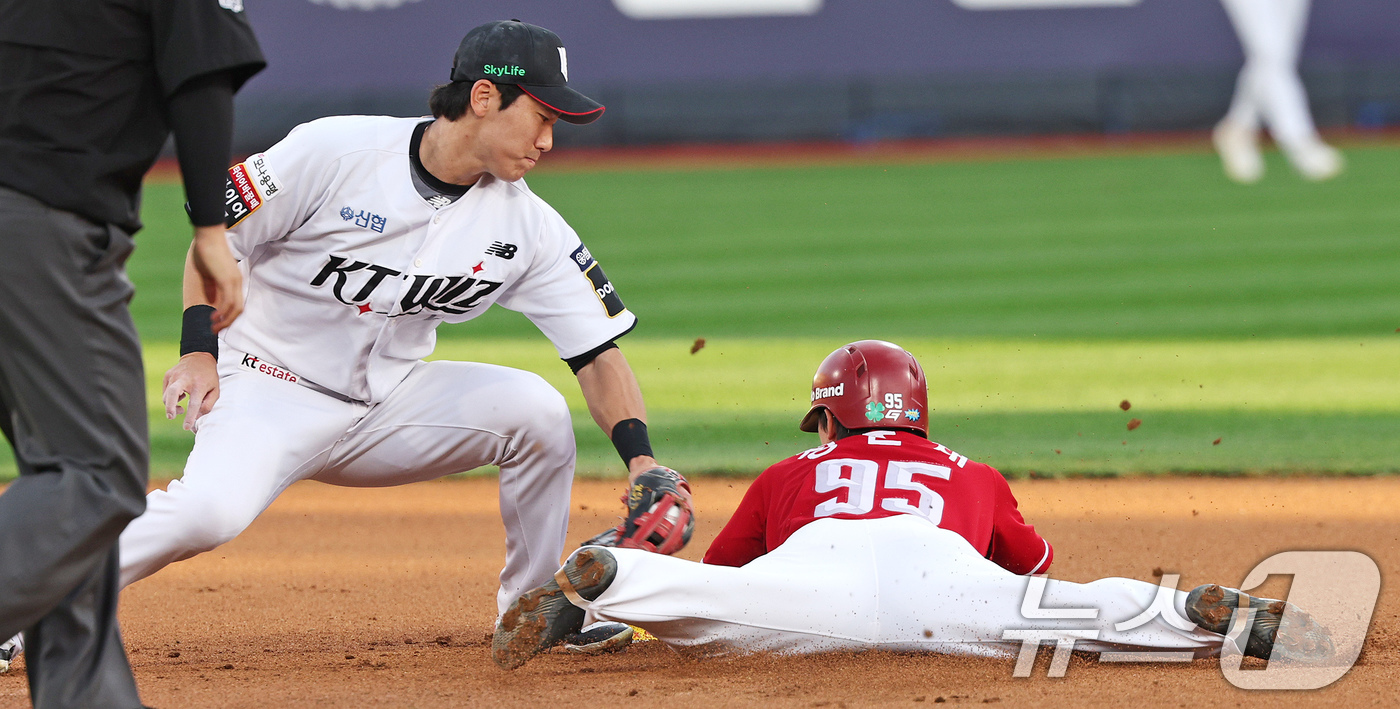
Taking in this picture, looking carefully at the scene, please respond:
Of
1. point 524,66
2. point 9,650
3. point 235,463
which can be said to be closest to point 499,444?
point 235,463

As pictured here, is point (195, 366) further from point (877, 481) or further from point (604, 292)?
point (877, 481)

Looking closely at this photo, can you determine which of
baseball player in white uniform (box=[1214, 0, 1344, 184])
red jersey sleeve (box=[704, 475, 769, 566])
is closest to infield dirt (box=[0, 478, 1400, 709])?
red jersey sleeve (box=[704, 475, 769, 566])

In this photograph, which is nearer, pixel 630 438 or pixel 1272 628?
pixel 1272 628

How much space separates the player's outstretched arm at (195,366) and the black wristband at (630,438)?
0.93m

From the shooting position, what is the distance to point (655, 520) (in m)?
3.20

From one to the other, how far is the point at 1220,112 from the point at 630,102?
8.62 m

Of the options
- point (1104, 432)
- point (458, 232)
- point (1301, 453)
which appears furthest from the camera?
point (1104, 432)

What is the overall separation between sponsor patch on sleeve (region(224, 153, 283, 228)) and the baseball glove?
43.2 inches

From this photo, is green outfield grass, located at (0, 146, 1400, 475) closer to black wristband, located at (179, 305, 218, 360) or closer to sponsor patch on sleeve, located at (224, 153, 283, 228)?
sponsor patch on sleeve, located at (224, 153, 283, 228)

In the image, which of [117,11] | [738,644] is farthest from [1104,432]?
[117,11]

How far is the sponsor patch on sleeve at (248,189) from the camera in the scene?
133 inches

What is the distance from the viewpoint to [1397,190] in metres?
17.0

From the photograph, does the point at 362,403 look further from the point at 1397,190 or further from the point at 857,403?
the point at 1397,190

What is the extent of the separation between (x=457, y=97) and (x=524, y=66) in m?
0.20
